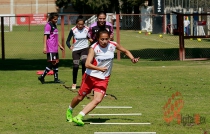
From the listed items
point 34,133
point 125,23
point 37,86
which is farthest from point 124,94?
point 125,23

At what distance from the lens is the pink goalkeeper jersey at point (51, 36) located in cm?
1661

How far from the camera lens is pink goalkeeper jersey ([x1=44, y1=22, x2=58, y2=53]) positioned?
54.5 feet

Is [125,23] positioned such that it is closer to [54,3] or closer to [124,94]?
[124,94]

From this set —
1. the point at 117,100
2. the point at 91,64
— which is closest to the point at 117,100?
the point at 117,100

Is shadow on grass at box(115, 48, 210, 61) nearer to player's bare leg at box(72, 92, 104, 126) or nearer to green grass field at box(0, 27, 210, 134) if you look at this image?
green grass field at box(0, 27, 210, 134)

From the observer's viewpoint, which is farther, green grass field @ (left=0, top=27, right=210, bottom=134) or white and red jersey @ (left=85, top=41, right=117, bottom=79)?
white and red jersey @ (left=85, top=41, right=117, bottom=79)

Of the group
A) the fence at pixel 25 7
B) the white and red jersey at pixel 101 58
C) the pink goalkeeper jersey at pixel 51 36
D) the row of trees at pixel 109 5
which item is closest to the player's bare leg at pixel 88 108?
the white and red jersey at pixel 101 58

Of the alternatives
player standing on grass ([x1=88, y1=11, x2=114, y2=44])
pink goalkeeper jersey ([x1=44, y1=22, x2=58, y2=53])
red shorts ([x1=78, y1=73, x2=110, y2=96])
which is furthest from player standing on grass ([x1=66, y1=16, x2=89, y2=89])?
red shorts ([x1=78, y1=73, x2=110, y2=96])

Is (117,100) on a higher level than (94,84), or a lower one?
lower

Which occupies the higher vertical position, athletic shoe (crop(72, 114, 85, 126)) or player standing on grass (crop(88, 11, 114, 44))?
player standing on grass (crop(88, 11, 114, 44))

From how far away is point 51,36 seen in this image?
Answer: 55.1 ft

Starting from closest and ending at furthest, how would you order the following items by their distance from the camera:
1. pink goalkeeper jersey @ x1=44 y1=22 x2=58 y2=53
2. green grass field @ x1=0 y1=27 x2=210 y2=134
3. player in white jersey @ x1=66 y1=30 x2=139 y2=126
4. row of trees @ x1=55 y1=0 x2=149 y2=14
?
Answer: green grass field @ x1=0 y1=27 x2=210 y2=134
player in white jersey @ x1=66 y1=30 x2=139 y2=126
pink goalkeeper jersey @ x1=44 y1=22 x2=58 y2=53
row of trees @ x1=55 y1=0 x2=149 y2=14

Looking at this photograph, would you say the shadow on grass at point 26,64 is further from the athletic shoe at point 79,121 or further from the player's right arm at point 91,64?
the athletic shoe at point 79,121

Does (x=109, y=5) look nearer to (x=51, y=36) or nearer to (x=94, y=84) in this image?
(x=51, y=36)
